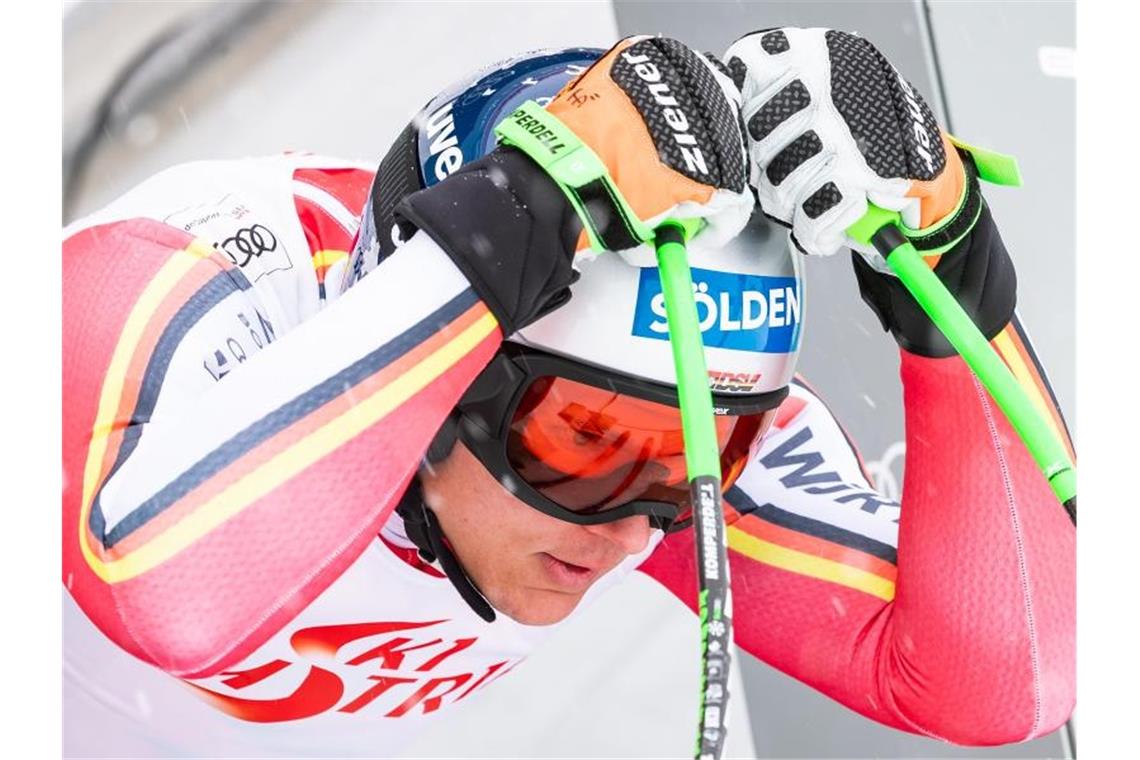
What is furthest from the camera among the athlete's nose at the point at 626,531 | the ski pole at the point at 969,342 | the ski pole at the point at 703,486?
the athlete's nose at the point at 626,531

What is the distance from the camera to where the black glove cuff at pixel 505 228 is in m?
1.19

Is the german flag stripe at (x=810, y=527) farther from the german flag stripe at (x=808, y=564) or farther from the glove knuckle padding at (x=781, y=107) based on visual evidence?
the glove knuckle padding at (x=781, y=107)

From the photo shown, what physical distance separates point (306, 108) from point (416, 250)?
4.55 feet

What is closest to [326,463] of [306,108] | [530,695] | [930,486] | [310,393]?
[310,393]

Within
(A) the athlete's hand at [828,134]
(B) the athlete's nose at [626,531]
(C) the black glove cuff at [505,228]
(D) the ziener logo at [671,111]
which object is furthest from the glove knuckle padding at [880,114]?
(B) the athlete's nose at [626,531]

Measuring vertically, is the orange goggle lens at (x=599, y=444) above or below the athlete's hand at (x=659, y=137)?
below

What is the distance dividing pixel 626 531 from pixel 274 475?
17.6 inches

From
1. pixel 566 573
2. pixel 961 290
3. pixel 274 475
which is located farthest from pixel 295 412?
pixel 961 290

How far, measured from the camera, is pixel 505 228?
1183 mm

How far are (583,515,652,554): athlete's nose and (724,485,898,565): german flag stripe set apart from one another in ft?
1.01

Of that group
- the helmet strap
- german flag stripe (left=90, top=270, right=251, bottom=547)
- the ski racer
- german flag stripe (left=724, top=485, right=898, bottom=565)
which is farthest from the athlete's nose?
german flag stripe (left=90, top=270, right=251, bottom=547)

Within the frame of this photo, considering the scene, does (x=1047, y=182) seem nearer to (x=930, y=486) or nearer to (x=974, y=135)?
(x=974, y=135)

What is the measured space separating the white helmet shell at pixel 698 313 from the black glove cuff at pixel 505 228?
0.42ft
